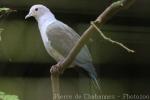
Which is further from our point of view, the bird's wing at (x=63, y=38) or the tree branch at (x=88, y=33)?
the bird's wing at (x=63, y=38)

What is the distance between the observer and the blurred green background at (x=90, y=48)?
1.44 meters

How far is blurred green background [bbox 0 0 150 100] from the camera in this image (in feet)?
4.73

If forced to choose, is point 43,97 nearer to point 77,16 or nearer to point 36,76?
point 36,76

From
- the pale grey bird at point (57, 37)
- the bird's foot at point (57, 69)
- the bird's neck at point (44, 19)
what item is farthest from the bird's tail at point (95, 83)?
the bird's neck at point (44, 19)

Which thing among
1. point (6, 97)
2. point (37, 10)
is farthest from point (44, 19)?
point (6, 97)

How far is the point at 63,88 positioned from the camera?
1.49 meters

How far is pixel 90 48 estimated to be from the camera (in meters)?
1.47

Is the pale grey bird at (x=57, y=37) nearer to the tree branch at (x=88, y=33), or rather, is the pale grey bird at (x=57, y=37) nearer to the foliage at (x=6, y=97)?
the tree branch at (x=88, y=33)

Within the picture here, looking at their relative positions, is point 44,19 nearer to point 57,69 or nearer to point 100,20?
point 57,69

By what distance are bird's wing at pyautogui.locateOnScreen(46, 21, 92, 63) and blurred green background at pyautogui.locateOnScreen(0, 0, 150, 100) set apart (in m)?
0.02

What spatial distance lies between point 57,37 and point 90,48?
5.5 inches

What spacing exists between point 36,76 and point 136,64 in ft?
1.01

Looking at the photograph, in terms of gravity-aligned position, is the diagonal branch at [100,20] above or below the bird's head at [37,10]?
below

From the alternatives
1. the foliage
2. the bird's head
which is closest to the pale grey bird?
the bird's head
